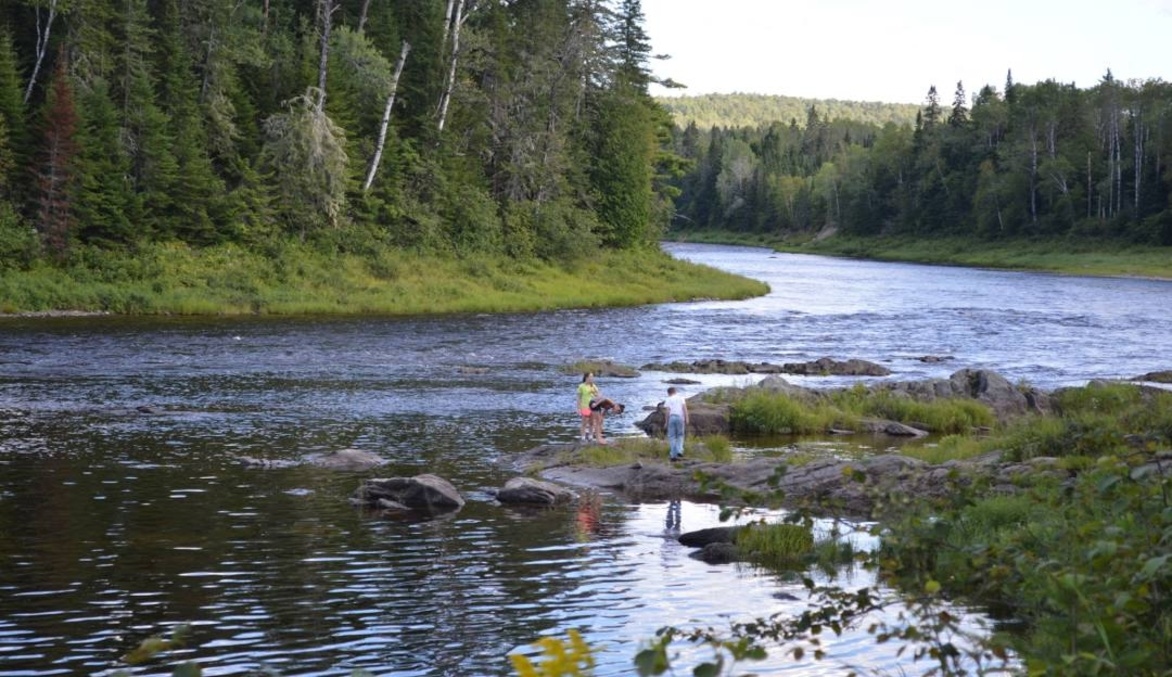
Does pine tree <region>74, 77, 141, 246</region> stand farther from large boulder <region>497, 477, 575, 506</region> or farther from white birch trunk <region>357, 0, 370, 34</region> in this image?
large boulder <region>497, 477, 575, 506</region>

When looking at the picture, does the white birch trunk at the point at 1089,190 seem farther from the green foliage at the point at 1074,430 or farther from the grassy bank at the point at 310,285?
the green foliage at the point at 1074,430

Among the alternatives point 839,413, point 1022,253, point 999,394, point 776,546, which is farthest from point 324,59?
point 1022,253

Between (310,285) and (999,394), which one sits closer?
(999,394)

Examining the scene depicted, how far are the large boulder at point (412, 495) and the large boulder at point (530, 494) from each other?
0.72m

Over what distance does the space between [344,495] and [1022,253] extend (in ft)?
330

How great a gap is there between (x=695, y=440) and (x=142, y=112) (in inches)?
1474

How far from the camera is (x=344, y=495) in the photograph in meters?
20.2

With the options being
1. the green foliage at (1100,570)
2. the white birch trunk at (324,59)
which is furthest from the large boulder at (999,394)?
the white birch trunk at (324,59)

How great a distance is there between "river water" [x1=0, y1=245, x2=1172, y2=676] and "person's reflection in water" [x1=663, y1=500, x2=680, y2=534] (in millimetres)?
163

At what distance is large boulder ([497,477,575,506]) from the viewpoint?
19.9 metres

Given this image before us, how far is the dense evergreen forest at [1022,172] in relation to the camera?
359 feet

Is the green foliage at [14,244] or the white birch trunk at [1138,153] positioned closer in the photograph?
the green foliage at [14,244]

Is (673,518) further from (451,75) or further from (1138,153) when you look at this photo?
(1138,153)

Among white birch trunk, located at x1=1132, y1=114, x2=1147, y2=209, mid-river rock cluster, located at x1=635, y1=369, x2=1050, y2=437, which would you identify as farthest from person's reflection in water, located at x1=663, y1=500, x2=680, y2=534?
white birch trunk, located at x1=1132, y1=114, x2=1147, y2=209
